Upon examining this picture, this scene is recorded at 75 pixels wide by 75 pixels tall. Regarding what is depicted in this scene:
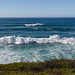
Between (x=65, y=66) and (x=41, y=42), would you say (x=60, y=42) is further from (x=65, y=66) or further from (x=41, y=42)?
(x=65, y=66)

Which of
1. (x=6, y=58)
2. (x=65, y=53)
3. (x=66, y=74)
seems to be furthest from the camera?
(x=65, y=53)

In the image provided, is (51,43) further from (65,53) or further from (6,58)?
(6,58)

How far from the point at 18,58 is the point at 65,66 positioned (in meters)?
6.58

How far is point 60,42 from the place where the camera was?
1938 centimetres

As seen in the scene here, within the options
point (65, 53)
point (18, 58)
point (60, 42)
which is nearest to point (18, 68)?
point (18, 58)

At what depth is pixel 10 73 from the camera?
20.1 ft

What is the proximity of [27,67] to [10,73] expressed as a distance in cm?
123

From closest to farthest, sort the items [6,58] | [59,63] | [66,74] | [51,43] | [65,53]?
1. [66,74]
2. [59,63]
3. [6,58]
4. [65,53]
5. [51,43]

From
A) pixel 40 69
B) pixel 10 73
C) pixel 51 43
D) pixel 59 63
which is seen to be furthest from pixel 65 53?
pixel 10 73

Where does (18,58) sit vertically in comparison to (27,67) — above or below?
below

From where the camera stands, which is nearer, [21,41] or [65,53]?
[65,53]

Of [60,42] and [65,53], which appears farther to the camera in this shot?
[60,42]

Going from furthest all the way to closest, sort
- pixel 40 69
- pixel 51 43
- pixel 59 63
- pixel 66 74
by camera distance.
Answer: pixel 51 43 < pixel 59 63 < pixel 40 69 < pixel 66 74

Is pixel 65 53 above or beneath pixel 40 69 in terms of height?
beneath
